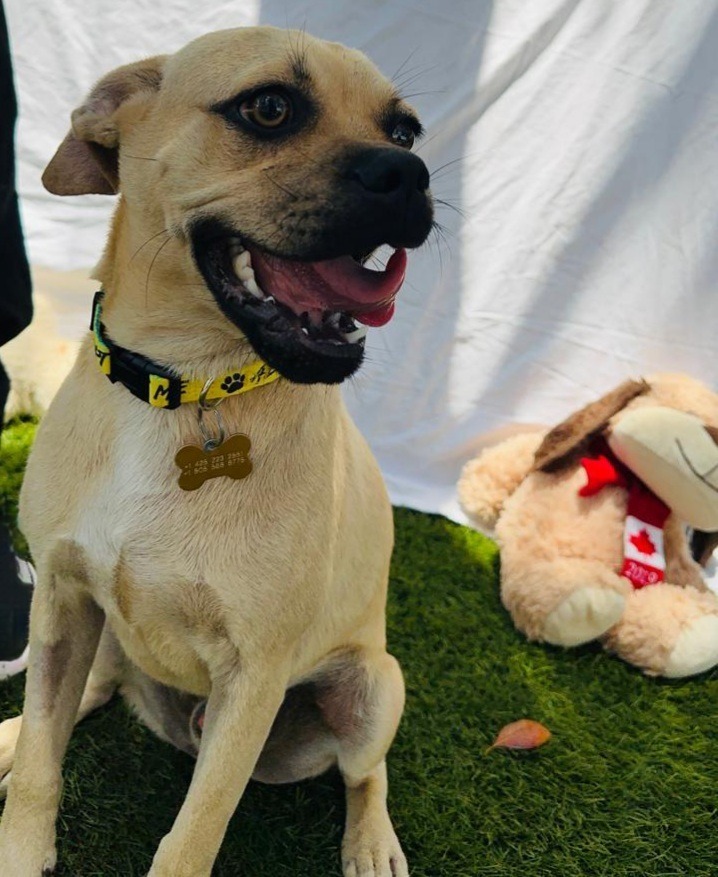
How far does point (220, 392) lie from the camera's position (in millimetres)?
1657

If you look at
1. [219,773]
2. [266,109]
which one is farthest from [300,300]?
[219,773]

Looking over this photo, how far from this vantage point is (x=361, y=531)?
1.96 meters

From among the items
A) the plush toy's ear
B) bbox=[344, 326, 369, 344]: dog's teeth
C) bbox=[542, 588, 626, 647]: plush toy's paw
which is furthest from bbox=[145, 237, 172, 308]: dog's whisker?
the plush toy's ear

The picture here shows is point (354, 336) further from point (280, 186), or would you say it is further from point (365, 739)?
point (365, 739)

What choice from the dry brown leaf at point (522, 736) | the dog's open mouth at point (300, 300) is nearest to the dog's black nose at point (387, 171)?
the dog's open mouth at point (300, 300)

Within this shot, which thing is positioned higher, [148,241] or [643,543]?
[148,241]

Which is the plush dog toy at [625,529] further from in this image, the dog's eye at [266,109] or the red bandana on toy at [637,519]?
the dog's eye at [266,109]

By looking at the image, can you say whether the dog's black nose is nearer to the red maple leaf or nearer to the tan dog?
the tan dog

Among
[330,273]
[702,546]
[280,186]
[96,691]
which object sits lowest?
[96,691]

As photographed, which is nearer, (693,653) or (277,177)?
(277,177)

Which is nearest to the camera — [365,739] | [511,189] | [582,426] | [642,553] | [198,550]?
[198,550]

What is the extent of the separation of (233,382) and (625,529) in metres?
1.73

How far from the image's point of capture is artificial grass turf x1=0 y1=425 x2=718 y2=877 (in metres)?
2.08

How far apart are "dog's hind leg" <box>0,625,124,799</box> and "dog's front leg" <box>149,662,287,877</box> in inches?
21.6
